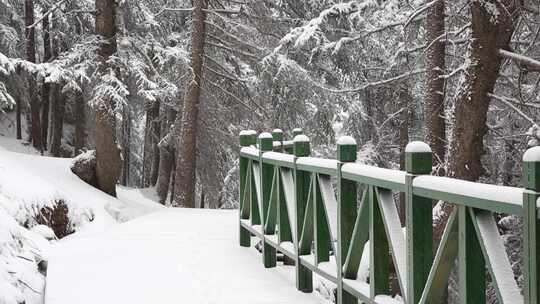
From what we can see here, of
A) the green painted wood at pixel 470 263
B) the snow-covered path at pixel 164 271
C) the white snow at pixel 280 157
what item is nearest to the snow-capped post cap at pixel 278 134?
the white snow at pixel 280 157

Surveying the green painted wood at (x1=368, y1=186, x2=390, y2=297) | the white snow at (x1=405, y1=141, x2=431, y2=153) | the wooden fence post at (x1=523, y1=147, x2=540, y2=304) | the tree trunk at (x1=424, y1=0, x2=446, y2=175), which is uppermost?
the tree trunk at (x1=424, y1=0, x2=446, y2=175)

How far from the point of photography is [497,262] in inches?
109

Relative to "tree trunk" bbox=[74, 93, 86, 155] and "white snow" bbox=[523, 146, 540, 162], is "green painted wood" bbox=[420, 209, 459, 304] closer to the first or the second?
"white snow" bbox=[523, 146, 540, 162]

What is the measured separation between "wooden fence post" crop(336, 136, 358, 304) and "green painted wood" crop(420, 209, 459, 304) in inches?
49.8

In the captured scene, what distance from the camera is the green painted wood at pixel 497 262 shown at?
273 cm

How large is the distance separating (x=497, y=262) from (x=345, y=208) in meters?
1.89

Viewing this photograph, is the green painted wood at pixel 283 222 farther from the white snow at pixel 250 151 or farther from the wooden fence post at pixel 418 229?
the wooden fence post at pixel 418 229

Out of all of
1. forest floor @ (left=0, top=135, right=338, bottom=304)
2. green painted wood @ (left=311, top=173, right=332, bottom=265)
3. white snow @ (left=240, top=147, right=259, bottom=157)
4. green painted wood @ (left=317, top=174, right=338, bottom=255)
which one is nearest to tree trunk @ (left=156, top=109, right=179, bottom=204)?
forest floor @ (left=0, top=135, right=338, bottom=304)

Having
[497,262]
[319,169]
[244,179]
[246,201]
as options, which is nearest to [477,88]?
[244,179]

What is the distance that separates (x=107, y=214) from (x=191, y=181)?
3.83m

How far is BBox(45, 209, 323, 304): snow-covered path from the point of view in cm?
564

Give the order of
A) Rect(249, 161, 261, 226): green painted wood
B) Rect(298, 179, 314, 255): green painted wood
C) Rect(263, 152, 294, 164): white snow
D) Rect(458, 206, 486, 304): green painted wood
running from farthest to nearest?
Rect(249, 161, 261, 226): green painted wood < Rect(263, 152, 294, 164): white snow < Rect(298, 179, 314, 255): green painted wood < Rect(458, 206, 486, 304): green painted wood

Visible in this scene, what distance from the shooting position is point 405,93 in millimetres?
17047

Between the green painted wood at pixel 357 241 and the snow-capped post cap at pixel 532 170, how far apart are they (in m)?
1.62
